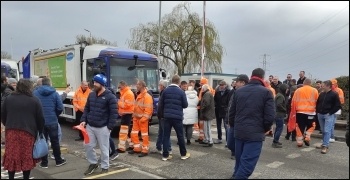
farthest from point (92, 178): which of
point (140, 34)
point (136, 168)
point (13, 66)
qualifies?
point (140, 34)

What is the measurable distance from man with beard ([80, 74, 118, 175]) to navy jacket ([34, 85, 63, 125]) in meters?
0.72

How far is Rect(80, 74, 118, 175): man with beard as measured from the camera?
5.68 m

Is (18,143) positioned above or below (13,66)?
below

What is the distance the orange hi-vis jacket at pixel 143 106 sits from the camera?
733 cm

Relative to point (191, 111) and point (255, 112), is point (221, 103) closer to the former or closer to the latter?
point (191, 111)

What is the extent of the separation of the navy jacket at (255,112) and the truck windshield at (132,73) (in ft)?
17.2

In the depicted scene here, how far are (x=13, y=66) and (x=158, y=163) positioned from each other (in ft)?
42.2

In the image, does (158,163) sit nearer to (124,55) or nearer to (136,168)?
(136,168)

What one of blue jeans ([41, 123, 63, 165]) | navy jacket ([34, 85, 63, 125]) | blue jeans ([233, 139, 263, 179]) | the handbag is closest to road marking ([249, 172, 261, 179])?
blue jeans ([233, 139, 263, 179])

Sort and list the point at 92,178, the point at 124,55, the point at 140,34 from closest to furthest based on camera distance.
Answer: the point at 92,178 → the point at 124,55 → the point at 140,34

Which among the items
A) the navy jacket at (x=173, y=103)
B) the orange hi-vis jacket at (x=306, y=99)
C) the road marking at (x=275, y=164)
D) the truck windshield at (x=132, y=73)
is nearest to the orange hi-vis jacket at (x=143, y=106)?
the navy jacket at (x=173, y=103)

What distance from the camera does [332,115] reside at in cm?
809

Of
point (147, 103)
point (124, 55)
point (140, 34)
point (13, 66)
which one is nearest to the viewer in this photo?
point (147, 103)

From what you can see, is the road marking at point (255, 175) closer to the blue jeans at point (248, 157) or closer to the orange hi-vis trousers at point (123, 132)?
Result: the blue jeans at point (248, 157)
